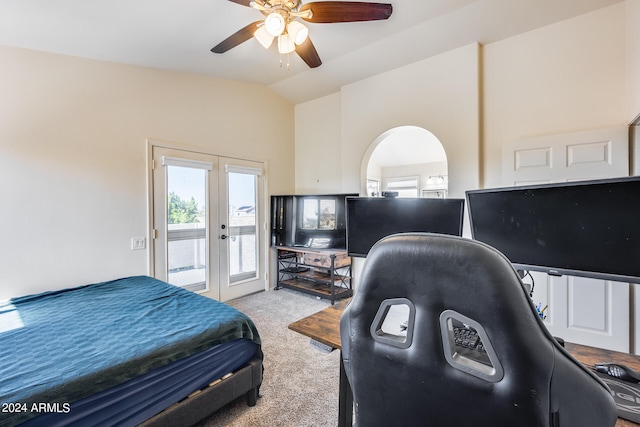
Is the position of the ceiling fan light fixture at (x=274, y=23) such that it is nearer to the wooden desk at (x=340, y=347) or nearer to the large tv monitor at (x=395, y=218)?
the large tv monitor at (x=395, y=218)

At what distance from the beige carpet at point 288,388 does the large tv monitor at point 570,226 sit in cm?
153

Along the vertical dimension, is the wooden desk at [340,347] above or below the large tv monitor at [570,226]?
below

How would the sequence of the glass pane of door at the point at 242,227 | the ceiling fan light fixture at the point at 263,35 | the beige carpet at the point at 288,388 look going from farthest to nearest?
the glass pane of door at the point at 242,227 < the ceiling fan light fixture at the point at 263,35 < the beige carpet at the point at 288,388

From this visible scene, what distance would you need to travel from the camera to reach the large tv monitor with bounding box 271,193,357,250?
394 cm

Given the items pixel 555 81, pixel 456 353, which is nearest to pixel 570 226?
pixel 456 353

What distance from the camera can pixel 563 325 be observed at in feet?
8.09

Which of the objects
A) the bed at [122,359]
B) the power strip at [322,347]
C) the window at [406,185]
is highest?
the window at [406,185]

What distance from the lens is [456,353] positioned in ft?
2.03

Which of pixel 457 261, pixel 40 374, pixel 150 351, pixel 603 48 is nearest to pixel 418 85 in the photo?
pixel 603 48

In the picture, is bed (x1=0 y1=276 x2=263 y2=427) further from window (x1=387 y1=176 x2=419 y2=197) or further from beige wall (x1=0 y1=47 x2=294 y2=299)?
window (x1=387 y1=176 x2=419 y2=197)

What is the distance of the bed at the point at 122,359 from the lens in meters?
1.17

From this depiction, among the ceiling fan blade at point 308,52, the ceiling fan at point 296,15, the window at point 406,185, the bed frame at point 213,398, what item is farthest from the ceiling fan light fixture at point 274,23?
the window at point 406,185

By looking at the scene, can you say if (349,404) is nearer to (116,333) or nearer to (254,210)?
(116,333)

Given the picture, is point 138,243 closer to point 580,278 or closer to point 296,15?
point 296,15
